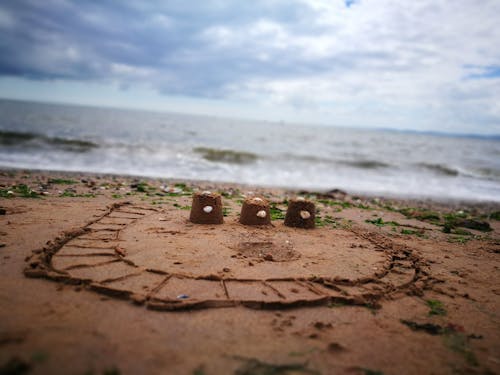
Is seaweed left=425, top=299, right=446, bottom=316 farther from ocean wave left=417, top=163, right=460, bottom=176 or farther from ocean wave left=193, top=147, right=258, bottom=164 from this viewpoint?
ocean wave left=417, top=163, right=460, bottom=176

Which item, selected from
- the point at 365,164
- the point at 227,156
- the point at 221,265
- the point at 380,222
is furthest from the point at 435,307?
the point at 365,164

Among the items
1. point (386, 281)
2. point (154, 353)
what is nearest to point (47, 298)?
point (154, 353)

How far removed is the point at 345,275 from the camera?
362 centimetres

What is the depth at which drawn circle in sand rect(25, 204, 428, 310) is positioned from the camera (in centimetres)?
301

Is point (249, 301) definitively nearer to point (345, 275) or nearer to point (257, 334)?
point (257, 334)

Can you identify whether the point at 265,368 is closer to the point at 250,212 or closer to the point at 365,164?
the point at 250,212

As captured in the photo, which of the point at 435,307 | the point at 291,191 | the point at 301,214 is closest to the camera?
the point at 435,307

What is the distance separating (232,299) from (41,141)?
1997 cm

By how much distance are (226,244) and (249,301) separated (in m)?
1.45

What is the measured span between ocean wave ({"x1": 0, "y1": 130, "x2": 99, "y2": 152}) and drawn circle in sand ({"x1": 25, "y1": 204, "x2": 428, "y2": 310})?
1498 centimetres

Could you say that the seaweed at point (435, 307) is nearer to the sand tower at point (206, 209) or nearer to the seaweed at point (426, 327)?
the seaweed at point (426, 327)

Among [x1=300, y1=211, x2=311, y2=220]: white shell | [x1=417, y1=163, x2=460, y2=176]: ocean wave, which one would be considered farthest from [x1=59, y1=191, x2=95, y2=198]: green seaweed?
[x1=417, y1=163, x2=460, y2=176]: ocean wave

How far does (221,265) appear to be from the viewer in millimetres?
3619

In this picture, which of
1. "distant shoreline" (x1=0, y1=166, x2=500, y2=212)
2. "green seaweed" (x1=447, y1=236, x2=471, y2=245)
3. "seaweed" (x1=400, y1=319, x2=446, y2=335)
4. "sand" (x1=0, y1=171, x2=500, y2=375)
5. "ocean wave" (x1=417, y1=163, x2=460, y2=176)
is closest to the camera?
"sand" (x1=0, y1=171, x2=500, y2=375)
